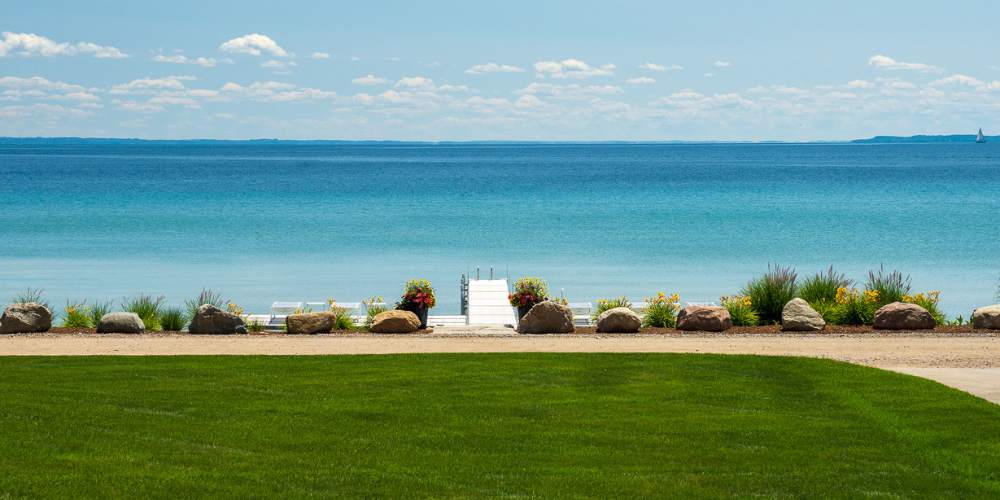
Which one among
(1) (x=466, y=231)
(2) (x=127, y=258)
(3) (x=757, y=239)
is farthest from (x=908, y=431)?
(1) (x=466, y=231)

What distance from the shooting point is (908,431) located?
1223 cm

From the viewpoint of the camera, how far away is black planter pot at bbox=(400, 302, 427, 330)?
22484 mm

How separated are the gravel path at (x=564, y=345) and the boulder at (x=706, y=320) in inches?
23.6

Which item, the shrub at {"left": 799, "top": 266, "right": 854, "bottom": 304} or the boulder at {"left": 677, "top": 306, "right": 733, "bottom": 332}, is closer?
the boulder at {"left": 677, "top": 306, "right": 733, "bottom": 332}

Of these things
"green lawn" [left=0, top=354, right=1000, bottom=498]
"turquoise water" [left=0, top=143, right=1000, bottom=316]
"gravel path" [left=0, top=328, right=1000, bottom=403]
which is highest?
"turquoise water" [left=0, top=143, right=1000, bottom=316]

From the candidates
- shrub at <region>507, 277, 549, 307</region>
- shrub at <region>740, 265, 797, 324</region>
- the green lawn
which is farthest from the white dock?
the green lawn

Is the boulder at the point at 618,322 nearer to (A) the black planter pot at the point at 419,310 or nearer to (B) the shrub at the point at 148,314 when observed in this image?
(A) the black planter pot at the point at 419,310

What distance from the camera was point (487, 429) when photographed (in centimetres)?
1225

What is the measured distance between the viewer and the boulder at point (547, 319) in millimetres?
21375

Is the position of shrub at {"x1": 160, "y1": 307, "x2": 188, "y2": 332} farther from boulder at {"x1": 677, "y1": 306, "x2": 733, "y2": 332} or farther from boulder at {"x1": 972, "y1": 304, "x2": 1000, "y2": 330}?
boulder at {"x1": 972, "y1": 304, "x2": 1000, "y2": 330}

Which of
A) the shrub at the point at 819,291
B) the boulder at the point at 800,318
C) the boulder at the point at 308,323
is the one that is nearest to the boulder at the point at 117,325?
the boulder at the point at 308,323

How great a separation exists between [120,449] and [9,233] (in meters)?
46.7

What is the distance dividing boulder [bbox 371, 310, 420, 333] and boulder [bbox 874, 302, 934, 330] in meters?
8.15

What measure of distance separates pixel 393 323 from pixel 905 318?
882 centimetres
